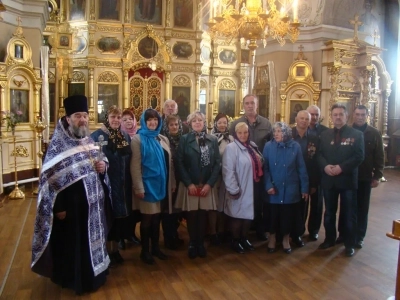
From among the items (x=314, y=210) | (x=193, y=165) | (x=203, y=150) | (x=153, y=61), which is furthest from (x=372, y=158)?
(x=153, y=61)

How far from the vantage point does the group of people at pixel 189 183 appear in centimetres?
317

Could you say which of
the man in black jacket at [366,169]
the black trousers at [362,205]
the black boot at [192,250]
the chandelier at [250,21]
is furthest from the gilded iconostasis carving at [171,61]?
the black boot at [192,250]

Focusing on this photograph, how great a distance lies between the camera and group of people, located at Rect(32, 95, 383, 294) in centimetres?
317

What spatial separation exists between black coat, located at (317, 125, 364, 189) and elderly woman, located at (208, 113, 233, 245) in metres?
1.12

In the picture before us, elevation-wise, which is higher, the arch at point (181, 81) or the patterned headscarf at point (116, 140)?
the arch at point (181, 81)

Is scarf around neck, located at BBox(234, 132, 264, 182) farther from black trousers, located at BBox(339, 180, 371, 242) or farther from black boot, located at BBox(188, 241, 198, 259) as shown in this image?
black trousers, located at BBox(339, 180, 371, 242)

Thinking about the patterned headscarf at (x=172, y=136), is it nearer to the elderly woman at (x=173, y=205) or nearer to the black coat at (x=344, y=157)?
the elderly woman at (x=173, y=205)

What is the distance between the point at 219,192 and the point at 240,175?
0.37m

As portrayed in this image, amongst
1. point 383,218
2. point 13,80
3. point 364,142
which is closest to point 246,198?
point 364,142

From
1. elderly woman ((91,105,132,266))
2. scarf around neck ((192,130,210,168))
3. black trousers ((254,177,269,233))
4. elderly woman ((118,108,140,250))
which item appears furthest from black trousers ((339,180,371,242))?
elderly woman ((91,105,132,266))

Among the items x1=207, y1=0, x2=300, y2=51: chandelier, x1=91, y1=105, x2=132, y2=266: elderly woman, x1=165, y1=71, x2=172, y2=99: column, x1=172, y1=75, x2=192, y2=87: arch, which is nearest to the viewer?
x1=91, y1=105, x2=132, y2=266: elderly woman

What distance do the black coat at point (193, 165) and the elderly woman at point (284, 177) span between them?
63cm

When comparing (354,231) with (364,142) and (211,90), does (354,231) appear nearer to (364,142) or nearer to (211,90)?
(364,142)

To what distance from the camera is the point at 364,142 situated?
4.46m
